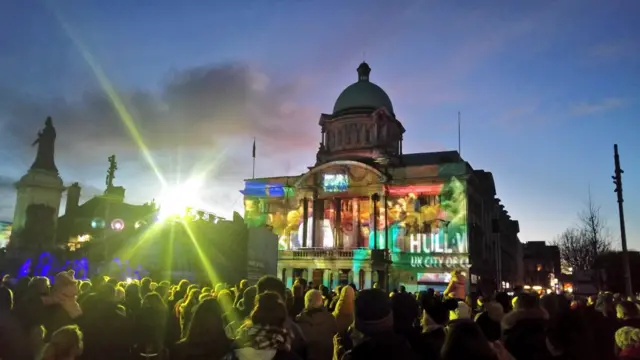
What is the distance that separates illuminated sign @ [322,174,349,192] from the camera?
55719 millimetres

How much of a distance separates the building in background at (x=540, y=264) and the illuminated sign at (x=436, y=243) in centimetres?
6381

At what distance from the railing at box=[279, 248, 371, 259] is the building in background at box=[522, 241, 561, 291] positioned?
68.5 meters

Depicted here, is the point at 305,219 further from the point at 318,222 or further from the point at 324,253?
the point at 324,253

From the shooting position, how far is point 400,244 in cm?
5306

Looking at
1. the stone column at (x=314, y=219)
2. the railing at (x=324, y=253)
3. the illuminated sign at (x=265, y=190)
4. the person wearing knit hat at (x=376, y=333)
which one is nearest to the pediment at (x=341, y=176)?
the stone column at (x=314, y=219)

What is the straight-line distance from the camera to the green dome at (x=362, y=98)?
65.0 metres

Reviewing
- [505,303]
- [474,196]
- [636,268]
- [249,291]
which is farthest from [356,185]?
[249,291]

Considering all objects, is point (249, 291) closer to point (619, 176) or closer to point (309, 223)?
point (619, 176)

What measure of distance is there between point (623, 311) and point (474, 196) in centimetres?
4811

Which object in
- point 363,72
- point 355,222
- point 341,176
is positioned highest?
point 363,72

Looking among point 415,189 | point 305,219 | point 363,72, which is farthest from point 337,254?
point 363,72

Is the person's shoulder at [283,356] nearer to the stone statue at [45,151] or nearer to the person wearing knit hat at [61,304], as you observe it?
the person wearing knit hat at [61,304]

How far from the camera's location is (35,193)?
26.0 meters

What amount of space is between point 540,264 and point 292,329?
11900 cm
